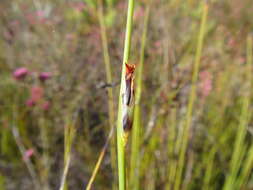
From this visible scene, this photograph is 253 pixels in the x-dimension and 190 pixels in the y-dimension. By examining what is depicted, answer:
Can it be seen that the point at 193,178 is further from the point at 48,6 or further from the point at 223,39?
the point at 48,6

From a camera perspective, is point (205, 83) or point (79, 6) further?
point (79, 6)

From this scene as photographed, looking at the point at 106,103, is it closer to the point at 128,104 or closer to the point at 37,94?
the point at 37,94

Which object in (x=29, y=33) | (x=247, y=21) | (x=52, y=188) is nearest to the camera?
(x=52, y=188)

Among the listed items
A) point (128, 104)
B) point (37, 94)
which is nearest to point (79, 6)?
point (37, 94)

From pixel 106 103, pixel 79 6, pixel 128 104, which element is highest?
pixel 79 6

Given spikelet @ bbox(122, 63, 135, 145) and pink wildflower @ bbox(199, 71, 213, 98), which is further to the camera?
pink wildflower @ bbox(199, 71, 213, 98)

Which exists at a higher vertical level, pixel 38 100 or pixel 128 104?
pixel 128 104

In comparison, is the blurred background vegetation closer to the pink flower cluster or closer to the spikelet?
the pink flower cluster

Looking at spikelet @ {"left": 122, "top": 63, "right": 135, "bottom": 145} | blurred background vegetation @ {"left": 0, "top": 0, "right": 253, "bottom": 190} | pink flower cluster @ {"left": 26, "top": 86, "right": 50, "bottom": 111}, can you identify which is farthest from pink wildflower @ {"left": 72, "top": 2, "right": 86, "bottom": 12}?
spikelet @ {"left": 122, "top": 63, "right": 135, "bottom": 145}

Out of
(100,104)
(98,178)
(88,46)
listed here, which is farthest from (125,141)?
(88,46)
